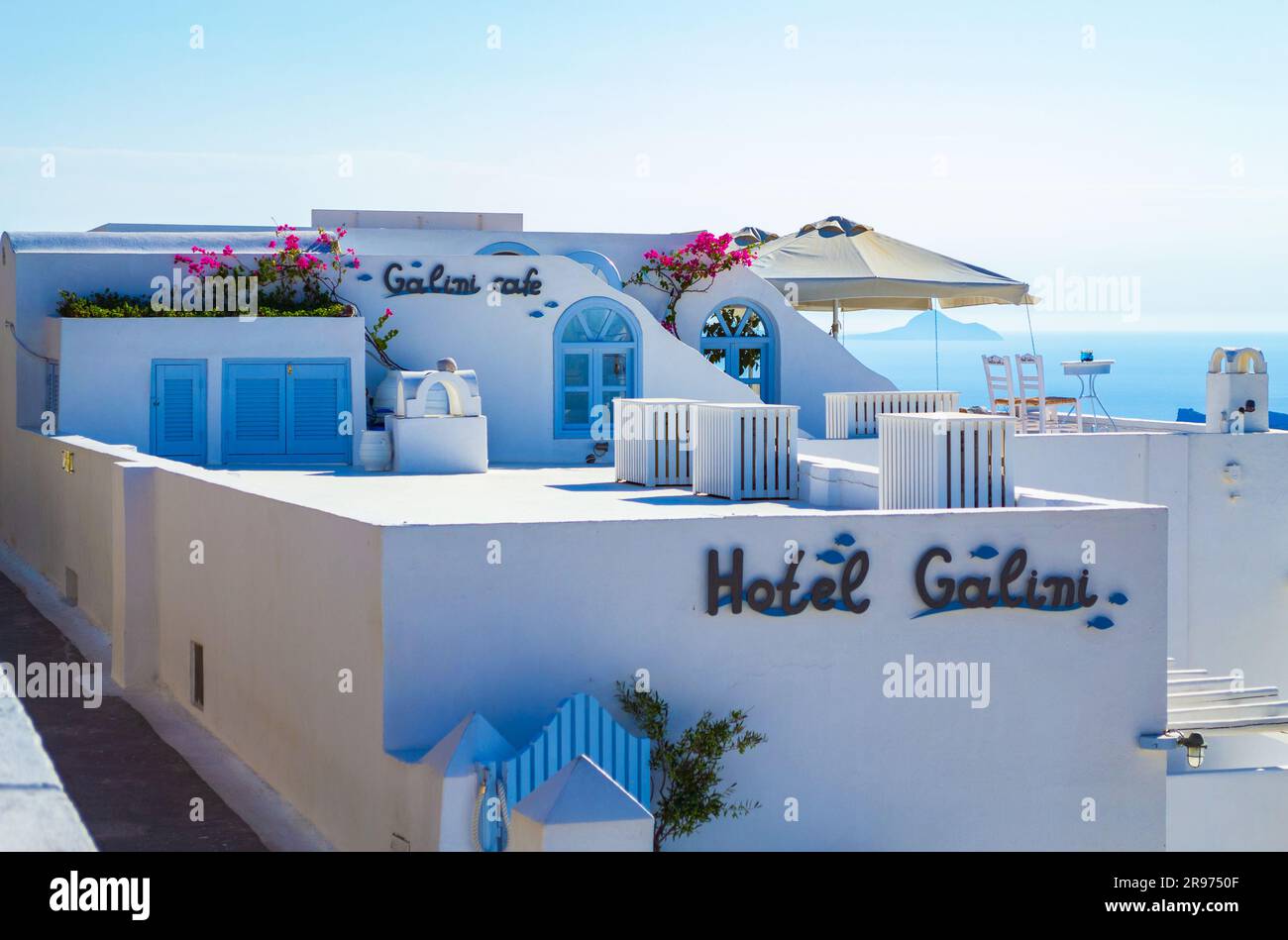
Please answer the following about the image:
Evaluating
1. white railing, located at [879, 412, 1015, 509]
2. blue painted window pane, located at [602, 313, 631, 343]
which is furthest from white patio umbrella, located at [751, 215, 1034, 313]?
white railing, located at [879, 412, 1015, 509]

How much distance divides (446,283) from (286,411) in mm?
2955

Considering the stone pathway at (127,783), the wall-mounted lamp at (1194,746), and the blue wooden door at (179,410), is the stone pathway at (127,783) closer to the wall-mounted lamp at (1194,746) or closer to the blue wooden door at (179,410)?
the blue wooden door at (179,410)

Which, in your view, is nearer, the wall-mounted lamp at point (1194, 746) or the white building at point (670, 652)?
the white building at point (670, 652)

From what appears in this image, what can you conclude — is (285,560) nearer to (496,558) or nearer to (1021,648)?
(496,558)

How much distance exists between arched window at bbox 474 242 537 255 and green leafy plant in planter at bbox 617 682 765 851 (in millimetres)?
15645

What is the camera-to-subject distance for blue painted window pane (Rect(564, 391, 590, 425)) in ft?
70.9

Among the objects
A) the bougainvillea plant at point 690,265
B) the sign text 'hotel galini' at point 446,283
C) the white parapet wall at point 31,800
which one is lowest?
the white parapet wall at point 31,800

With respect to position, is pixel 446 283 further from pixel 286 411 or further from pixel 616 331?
pixel 286 411

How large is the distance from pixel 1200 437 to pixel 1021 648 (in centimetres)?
1296

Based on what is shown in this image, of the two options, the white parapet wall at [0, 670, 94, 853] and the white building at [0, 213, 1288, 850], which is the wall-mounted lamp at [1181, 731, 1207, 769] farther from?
the white parapet wall at [0, 670, 94, 853]

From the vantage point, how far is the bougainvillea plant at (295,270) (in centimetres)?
2025

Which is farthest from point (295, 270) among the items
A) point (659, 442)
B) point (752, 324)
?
point (752, 324)

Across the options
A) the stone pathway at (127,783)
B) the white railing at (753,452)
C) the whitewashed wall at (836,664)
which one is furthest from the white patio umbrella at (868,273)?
the whitewashed wall at (836,664)

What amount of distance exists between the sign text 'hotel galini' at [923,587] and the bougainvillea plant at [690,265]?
14.0m
